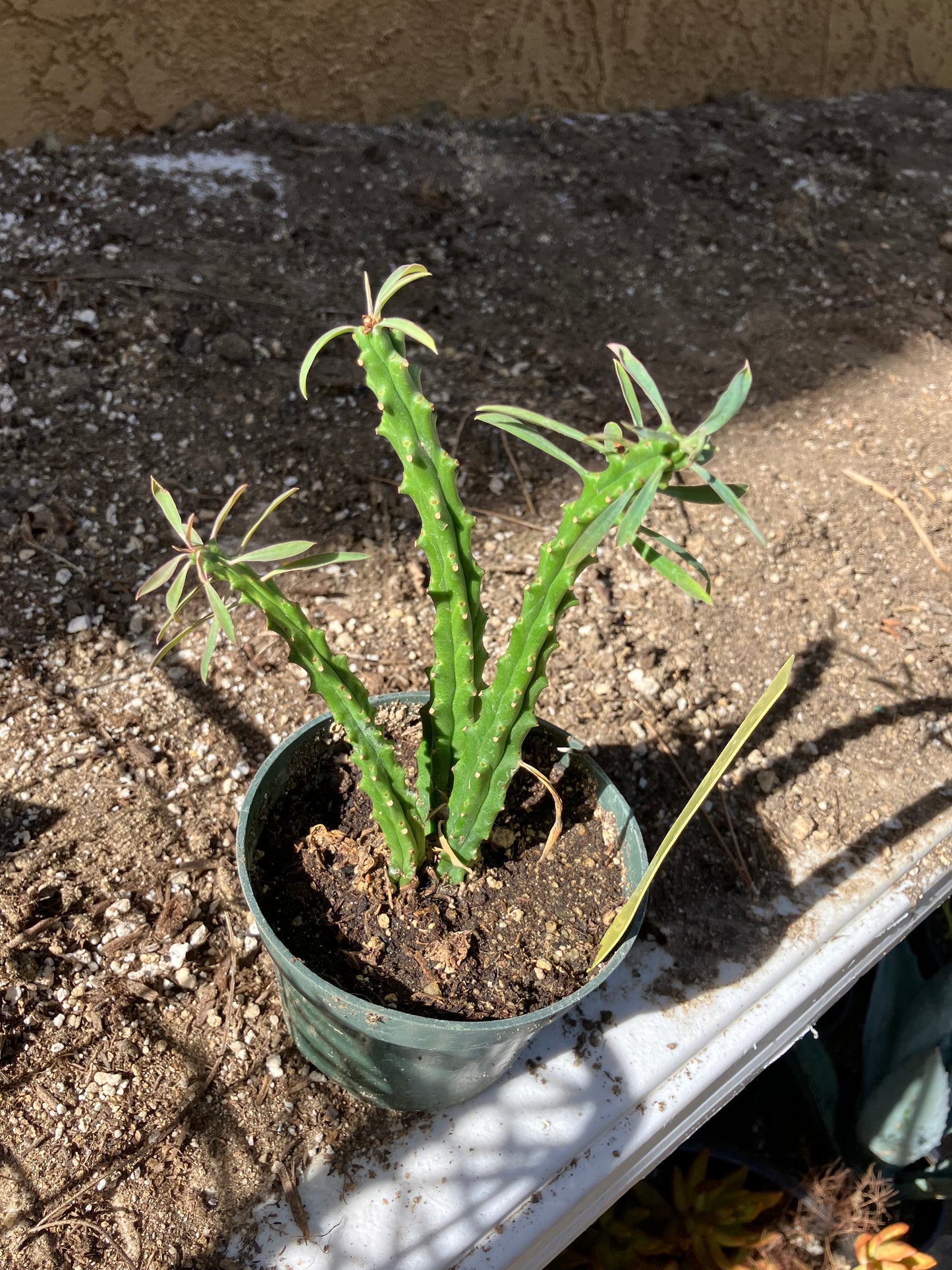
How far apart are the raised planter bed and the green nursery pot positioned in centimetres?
8

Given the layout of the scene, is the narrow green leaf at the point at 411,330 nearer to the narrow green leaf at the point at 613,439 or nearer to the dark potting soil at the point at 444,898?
the narrow green leaf at the point at 613,439

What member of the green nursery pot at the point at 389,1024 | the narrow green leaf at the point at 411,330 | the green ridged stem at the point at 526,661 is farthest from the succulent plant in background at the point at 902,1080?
the narrow green leaf at the point at 411,330

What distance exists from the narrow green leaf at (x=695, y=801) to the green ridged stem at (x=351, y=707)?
0.21 m

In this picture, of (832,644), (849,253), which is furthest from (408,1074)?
(849,253)

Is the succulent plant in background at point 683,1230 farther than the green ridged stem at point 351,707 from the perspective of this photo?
Yes

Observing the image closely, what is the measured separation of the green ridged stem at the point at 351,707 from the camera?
2.41 ft

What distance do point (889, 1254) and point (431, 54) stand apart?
2.84 metres

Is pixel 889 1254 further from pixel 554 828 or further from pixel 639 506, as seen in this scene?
pixel 639 506

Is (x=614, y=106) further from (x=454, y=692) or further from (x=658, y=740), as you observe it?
(x=454, y=692)

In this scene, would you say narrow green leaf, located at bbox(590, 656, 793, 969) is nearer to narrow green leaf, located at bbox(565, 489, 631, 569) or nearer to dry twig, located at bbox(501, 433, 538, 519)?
narrow green leaf, located at bbox(565, 489, 631, 569)

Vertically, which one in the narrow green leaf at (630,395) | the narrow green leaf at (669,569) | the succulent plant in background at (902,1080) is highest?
the narrow green leaf at (630,395)

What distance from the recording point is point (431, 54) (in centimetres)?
247

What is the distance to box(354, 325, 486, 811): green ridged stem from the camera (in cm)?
70

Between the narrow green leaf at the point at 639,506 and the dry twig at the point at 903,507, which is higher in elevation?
the narrow green leaf at the point at 639,506
